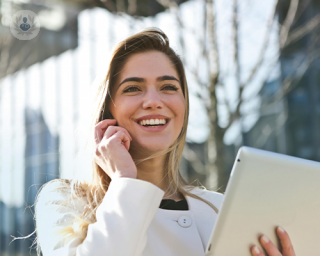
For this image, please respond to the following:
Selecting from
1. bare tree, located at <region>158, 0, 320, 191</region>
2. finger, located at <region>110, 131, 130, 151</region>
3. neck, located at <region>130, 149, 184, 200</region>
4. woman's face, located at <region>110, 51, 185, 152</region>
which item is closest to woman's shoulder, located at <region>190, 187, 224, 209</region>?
neck, located at <region>130, 149, 184, 200</region>

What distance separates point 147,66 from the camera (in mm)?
1977

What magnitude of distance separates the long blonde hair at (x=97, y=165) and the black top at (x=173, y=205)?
10cm

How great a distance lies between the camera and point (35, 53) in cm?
1028

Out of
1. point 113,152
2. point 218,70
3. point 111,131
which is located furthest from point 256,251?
point 218,70

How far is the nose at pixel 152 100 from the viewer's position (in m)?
1.83

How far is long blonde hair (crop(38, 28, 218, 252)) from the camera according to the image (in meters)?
1.61

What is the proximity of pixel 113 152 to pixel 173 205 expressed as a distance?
0.50m

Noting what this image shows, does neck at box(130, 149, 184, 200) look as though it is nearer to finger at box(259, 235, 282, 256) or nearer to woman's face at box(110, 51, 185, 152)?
woman's face at box(110, 51, 185, 152)

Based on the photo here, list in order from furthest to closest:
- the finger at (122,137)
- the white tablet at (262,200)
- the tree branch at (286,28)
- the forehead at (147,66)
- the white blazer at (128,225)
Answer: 1. the tree branch at (286,28)
2. the forehead at (147,66)
3. the finger at (122,137)
4. the white blazer at (128,225)
5. the white tablet at (262,200)

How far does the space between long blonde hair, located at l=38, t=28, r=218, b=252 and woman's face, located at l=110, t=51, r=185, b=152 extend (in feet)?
0.16

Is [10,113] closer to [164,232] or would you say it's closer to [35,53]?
[35,53]

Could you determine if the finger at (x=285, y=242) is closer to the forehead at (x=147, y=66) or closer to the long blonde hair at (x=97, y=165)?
the long blonde hair at (x=97, y=165)

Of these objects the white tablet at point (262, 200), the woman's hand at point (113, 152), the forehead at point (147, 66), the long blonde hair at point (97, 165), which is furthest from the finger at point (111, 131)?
the white tablet at point (262, 200)

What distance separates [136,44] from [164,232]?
1.03 metres
